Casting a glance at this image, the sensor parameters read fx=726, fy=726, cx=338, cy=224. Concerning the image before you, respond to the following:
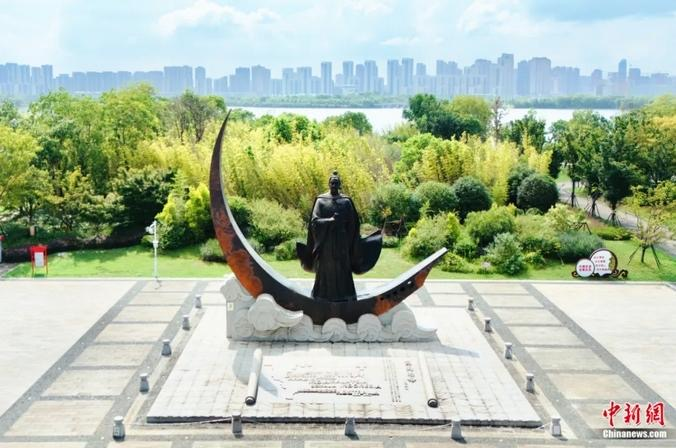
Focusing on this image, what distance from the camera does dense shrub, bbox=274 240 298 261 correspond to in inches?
983

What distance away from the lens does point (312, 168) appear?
28.5m

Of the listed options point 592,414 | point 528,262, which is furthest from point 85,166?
point 592,414

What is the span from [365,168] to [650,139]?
1290cm

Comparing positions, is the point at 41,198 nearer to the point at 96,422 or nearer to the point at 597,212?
the point at 96,422

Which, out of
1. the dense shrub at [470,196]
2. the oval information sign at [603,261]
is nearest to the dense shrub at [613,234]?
the dense shrub at [470,196]

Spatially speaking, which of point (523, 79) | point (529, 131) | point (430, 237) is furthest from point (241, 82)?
point (430, 237)

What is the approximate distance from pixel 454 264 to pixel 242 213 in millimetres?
8009

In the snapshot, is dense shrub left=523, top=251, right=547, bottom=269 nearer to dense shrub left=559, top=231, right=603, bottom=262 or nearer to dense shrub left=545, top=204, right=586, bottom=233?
dense shrub left=559, top=231, right=603, bottom=262

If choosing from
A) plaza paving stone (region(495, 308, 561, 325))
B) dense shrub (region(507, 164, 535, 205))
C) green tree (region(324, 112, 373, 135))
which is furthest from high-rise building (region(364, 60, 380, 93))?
plaza paving stone (region(495, 308, 561, 325))

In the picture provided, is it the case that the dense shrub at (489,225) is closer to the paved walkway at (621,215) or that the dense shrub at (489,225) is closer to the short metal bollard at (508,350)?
the paved walkway at (621,215)

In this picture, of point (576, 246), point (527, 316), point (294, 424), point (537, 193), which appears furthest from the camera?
point (537, 193)

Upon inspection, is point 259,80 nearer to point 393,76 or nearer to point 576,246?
point 393,76

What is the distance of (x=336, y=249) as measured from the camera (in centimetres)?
1552

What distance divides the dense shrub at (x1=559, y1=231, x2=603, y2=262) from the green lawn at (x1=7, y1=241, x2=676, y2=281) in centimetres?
45
